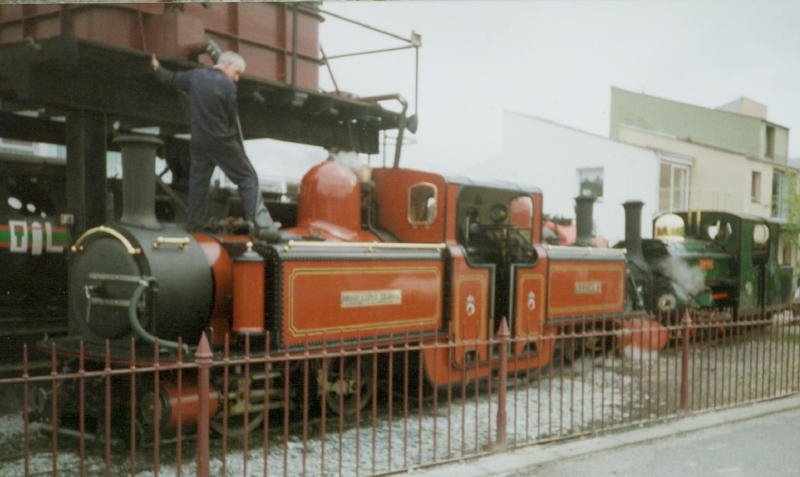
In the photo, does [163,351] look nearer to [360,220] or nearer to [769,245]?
[360,220]

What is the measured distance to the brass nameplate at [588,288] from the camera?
31.8 feet

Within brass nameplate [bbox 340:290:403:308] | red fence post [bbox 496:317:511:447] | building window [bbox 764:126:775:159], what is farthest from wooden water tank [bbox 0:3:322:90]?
building window [bbox 764:126:775:159]

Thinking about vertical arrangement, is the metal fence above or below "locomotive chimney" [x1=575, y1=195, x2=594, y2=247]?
below

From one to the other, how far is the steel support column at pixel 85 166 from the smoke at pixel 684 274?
A: 9.68 metres

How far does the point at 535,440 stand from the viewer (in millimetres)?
6254

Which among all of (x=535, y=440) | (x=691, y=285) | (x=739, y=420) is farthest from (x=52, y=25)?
(x=691, y=285)

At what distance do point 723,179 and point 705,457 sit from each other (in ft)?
66.3

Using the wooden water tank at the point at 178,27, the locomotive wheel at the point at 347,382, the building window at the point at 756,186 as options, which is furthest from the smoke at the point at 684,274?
the building window at the point at 756,186

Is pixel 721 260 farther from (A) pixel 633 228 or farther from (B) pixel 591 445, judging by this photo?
(B) pixel 591 445

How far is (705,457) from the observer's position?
597 cm

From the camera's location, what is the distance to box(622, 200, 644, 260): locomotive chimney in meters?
13.1

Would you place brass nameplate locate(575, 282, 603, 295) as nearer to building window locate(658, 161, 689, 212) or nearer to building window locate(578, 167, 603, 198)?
building window locate(578, 167, 603, 198)

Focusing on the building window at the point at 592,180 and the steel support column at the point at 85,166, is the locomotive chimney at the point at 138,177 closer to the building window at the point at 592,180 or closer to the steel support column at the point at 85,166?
the steel support column at the point at 85,166

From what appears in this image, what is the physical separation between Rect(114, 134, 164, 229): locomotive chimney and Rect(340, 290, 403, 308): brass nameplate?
1.67m
